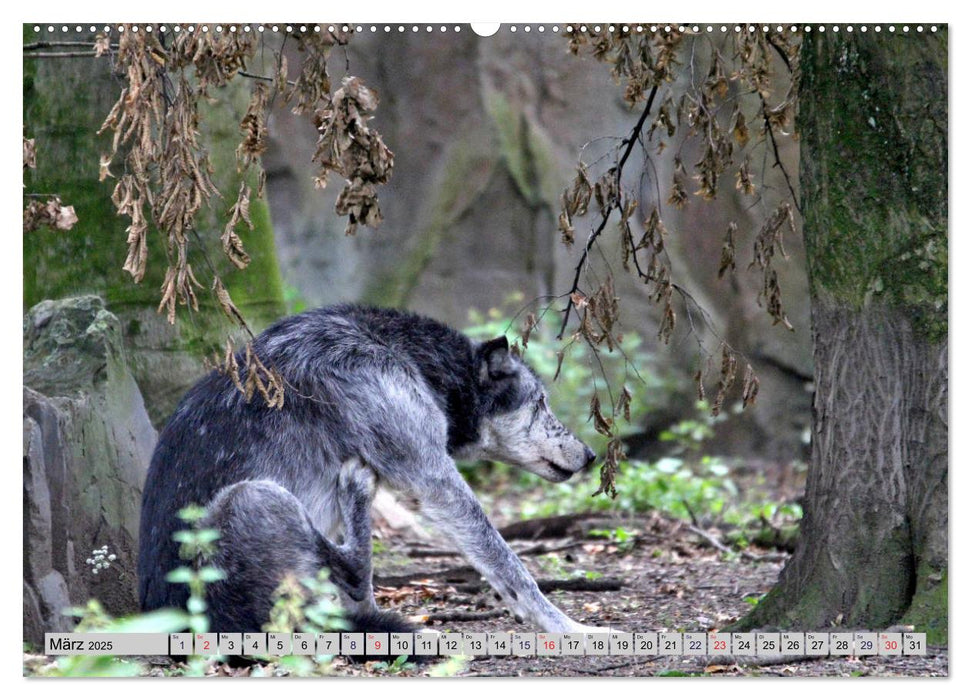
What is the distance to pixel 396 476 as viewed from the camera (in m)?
5.50

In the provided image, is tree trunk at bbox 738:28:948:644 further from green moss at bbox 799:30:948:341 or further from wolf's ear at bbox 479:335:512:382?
wolf's ear at bbox 479:335:512:382

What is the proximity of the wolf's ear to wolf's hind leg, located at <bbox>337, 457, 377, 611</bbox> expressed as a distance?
1.07 meters

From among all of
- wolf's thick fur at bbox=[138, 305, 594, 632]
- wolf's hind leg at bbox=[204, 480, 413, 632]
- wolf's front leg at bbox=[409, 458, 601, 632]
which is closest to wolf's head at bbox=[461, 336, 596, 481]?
wolf's thick fur at bbox=[138, 305, 594, 632]

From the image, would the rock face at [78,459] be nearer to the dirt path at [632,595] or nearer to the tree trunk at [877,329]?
the dirt path at [632,595]

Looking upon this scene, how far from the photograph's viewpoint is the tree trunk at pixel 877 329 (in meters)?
4.98

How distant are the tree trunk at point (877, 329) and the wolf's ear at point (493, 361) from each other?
1.74 meters

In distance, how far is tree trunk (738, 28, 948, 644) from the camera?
4977mm

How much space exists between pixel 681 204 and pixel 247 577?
3.05m

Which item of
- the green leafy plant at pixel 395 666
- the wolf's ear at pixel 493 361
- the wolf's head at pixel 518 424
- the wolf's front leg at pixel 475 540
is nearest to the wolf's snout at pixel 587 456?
the wolf's head at pixel 518 424

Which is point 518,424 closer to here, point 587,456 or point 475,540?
point 587,456

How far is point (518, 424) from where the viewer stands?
21.3 ft

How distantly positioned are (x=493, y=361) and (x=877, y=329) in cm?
212

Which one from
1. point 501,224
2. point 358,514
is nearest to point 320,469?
point 358,514

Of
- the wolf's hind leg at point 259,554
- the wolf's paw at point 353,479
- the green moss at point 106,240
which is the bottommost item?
the wolf's hind leg at point 259,554
